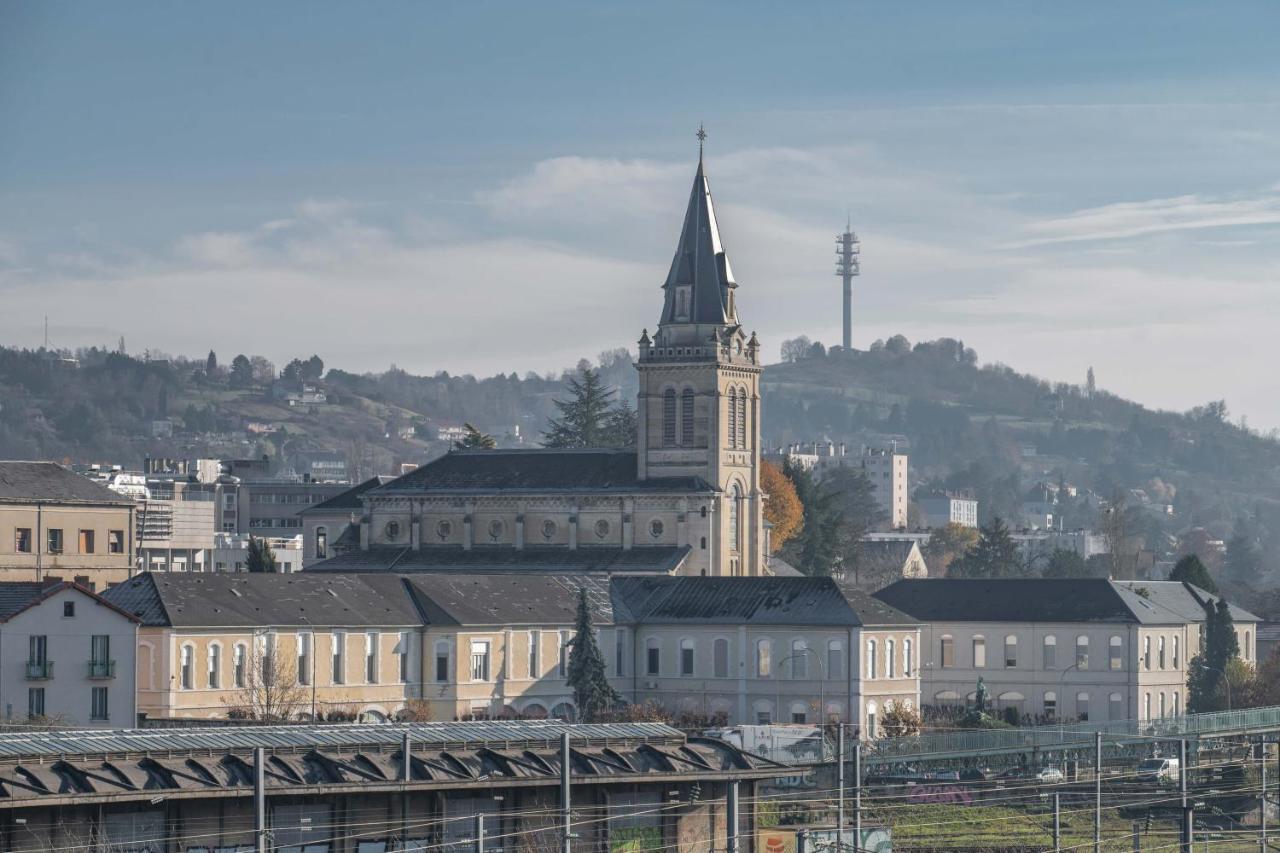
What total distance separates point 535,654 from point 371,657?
344 inches

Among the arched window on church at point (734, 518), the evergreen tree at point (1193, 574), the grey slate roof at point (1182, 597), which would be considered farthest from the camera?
the evergreen tree at point (1193, 574)

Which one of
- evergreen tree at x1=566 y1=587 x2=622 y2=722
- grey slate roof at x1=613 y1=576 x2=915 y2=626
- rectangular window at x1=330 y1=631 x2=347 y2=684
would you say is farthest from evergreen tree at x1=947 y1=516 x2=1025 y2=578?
rectangular window at x1=330 y1=631 x2=347 y2=684

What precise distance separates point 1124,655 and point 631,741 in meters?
71.1

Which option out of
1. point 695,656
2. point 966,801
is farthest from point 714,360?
point 966,801

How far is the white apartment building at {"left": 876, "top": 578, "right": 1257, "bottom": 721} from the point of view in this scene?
120562mm

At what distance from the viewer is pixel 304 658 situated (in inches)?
3863

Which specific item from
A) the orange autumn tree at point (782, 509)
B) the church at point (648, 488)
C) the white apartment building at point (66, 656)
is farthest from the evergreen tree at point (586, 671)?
the orange autumn tree at point (782, 509)

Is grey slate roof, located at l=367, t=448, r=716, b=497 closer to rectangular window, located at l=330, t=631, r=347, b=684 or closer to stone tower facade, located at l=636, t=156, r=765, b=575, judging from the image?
stone tower facade, located at l=636, t=156, r=765, b=575

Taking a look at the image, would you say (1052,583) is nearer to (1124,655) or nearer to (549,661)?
(1124,655)

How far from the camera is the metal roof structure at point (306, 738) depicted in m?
46.6

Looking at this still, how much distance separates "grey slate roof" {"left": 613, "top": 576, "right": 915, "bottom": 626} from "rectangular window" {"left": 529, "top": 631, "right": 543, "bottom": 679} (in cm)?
513

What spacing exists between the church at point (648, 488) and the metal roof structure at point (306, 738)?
6984cm

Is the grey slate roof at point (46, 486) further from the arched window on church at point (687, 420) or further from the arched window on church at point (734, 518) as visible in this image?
the arched window on church at point (734, 518)

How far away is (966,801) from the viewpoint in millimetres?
77688
